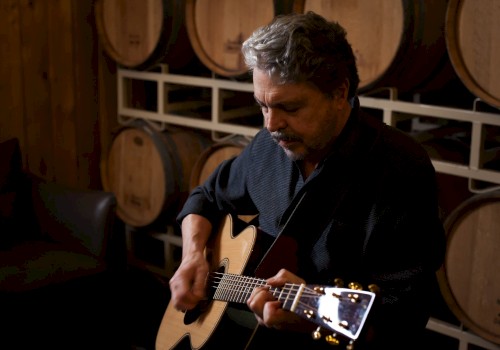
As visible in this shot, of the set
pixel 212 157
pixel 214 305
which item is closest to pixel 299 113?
pixel 214 305

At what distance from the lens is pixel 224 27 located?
3.01 m

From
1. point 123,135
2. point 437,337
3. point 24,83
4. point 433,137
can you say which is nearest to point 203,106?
point 123,135

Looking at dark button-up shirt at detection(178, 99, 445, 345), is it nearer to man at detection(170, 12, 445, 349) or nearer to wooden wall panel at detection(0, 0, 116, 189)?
man at detection(170, 12, 445, 349)

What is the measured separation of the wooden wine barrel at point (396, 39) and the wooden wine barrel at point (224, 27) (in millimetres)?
332

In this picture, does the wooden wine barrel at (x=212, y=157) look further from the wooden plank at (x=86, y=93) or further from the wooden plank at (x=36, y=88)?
the wooden plank at (x=36, y=88)

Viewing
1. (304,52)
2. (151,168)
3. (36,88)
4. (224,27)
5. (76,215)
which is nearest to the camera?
(304,52)

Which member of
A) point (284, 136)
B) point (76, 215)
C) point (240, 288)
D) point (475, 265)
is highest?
point (284, 136)

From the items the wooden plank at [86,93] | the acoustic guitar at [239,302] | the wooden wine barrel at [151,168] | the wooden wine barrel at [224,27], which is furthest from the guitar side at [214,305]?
the wooden plank at [86,93]

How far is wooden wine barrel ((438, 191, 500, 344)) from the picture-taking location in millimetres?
2387

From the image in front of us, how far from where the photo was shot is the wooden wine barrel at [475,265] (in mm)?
2387

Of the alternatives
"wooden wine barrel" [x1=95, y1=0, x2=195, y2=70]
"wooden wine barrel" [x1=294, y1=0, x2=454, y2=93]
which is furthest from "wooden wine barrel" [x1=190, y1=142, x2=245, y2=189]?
"wooden wine barrel" [x1=294, y1=0, x2=454, y2=93]

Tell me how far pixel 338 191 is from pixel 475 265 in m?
0.89

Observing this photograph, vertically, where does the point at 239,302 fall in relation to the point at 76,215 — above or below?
above

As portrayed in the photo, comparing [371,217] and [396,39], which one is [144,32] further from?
[371,217]
